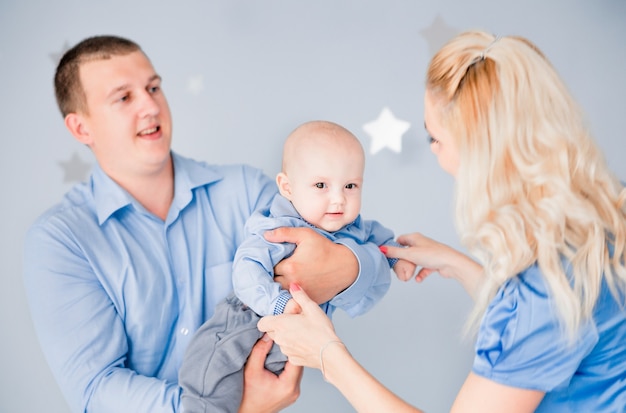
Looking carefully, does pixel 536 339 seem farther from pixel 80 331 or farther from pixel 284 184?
pixel 80 331

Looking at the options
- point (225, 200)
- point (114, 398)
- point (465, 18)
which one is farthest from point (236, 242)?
point (465, 18)

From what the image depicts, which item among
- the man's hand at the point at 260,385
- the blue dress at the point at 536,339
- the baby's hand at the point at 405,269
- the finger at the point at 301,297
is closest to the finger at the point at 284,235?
the finger at the point at 301,297

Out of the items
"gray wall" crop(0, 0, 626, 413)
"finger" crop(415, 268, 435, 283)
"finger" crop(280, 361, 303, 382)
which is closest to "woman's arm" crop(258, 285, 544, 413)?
"finger" crop(280, 361, 303, 382)

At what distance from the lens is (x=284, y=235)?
2.08m

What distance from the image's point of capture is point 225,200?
2496mm

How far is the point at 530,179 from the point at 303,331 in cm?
71

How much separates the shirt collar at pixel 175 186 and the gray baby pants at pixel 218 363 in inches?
20.1

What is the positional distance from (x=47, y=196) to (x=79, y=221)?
0.90 meters

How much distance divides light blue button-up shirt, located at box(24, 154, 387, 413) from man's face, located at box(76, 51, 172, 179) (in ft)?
0.33

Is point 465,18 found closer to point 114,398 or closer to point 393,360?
point 393,360

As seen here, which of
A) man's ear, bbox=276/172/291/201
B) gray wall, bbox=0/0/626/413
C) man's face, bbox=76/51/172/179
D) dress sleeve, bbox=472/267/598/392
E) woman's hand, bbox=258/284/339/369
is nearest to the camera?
dress sleeve, bbox=472/267/598/392

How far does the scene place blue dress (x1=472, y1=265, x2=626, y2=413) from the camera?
5.13 feet

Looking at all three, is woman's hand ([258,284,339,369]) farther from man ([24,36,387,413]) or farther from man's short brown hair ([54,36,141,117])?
man's short brown hair ([54,36,141,117])

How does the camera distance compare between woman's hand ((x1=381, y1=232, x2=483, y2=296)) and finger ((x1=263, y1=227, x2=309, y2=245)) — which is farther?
woman's hand ((x1=381, y1=232, x2=483, y2=296))
